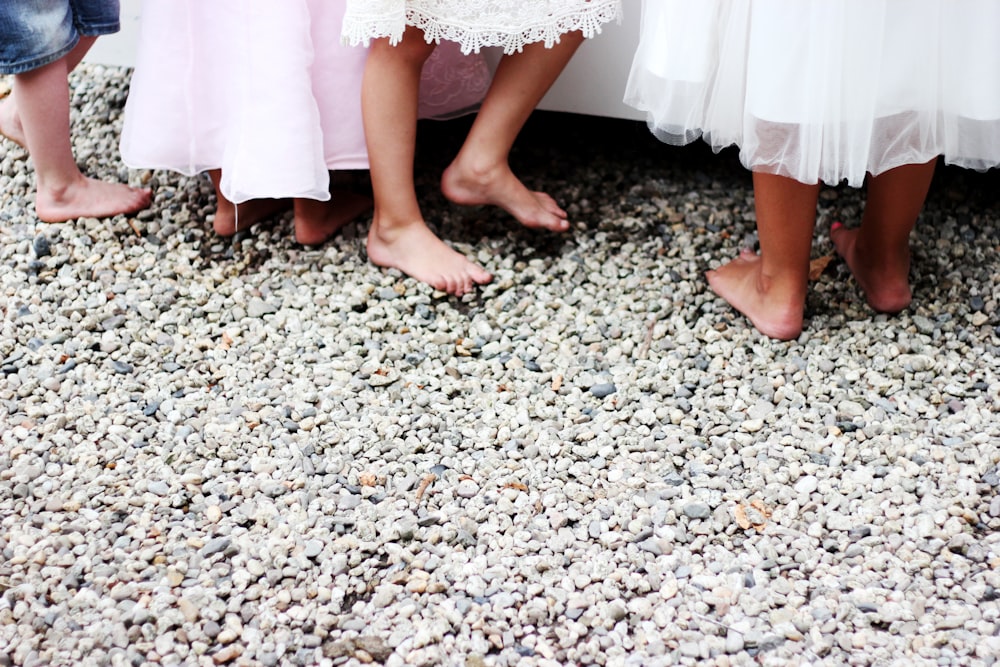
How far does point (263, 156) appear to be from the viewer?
5.07 feet

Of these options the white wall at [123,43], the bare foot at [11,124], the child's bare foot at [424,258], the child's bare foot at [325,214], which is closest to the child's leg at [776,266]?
the child's bare foot at [424,258]

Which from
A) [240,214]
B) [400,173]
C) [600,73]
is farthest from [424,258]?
[600,73]

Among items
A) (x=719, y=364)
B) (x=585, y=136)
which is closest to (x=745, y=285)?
(x=719, y=364)

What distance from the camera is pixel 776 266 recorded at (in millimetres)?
1488

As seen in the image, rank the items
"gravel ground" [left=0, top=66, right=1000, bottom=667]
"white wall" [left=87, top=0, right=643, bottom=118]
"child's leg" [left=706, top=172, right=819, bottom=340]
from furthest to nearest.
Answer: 1. "white wall" [left=87, top=0, right=643, bottom=118]
2. "child's leg" [left=706, top=172, right=819, bottom=340]
3. "gravel ground" [left=0, top=66, right=1000, bottom=667]

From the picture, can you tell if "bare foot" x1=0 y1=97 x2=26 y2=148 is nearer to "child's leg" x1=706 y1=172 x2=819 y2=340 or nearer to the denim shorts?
the denim shorts

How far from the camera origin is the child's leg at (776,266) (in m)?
1.38

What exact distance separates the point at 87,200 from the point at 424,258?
2.27ft

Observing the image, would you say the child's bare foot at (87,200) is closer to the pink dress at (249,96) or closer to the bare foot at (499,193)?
the pink dress at (249,96)

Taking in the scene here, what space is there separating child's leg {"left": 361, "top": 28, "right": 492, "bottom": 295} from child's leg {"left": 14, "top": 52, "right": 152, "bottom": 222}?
0.53 m
